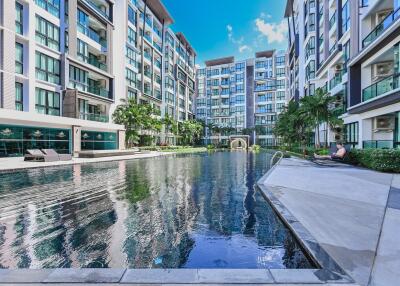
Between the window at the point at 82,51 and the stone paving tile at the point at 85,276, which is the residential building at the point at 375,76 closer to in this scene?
the stone paving tile at the point at 85,276

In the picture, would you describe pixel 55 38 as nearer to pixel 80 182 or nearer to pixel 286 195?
pixel 80 182

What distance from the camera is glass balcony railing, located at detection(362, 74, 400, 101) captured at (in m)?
17.9

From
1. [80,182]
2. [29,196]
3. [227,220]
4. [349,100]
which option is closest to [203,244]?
[227,220]

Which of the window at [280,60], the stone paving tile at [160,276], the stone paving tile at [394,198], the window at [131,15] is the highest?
the window at [280,60]

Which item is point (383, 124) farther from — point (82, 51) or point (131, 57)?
point (131, 57)

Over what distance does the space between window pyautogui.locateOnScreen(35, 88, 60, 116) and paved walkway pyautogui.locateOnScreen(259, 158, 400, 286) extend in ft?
88.1

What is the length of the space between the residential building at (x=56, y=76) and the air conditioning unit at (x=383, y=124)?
97.8 feet

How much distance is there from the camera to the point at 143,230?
5977 millimetres

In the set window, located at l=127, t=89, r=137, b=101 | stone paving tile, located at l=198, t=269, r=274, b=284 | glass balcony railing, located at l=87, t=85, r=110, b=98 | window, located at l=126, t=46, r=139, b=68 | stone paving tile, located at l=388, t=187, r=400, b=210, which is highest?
window, located at l=126, t=46, r=139, b=68

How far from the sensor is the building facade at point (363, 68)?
19.1 metres

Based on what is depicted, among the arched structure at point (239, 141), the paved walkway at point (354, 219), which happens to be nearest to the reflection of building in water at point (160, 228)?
the paved walkway at point (354, 219)

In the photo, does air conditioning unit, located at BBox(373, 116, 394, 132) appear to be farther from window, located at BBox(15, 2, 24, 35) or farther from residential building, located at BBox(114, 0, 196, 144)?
residential building, located at BBox(114, 0, 196, 144)

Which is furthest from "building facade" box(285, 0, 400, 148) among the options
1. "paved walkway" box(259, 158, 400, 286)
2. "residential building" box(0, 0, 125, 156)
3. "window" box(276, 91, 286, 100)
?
"window" box(276, 91, 286, 100)

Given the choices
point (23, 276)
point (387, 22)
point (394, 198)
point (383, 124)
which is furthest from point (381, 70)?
point (23, 276)
